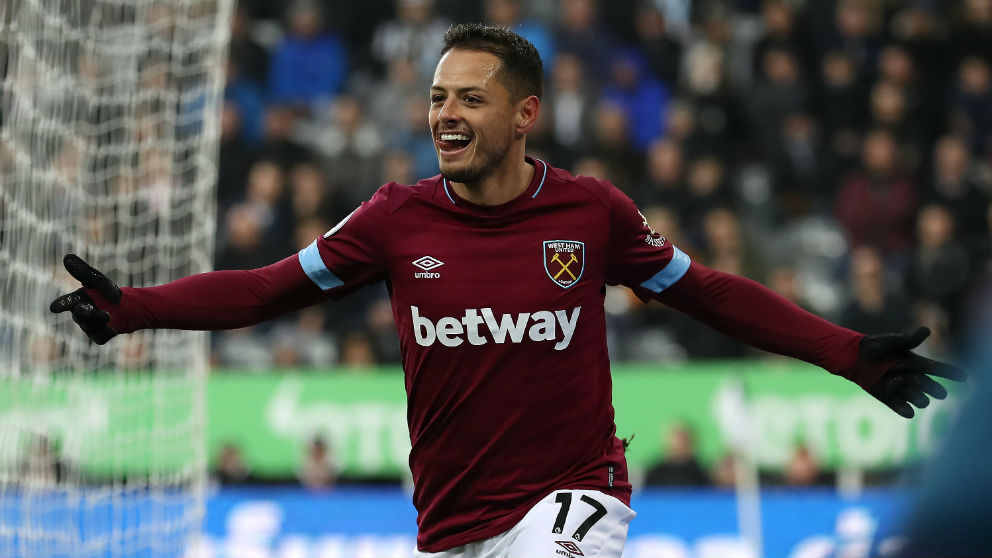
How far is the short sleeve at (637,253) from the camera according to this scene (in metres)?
4.53

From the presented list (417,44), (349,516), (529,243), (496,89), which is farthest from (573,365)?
(417,44)

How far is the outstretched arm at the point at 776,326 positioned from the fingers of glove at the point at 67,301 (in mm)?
1959

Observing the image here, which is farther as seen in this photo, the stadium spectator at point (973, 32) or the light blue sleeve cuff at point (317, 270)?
the stadium spectator at point (973, 32)

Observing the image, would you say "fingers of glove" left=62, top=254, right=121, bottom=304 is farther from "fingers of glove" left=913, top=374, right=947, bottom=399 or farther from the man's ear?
"fingers of glove" left=913, top=374, right=947, bottom=399

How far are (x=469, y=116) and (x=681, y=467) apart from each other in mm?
6431

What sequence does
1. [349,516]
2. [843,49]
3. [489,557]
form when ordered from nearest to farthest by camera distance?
1. [489,557]
2. [349,516]
3. [843,49]

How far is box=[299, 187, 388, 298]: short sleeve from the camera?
4480 mm

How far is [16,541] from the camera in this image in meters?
6.60

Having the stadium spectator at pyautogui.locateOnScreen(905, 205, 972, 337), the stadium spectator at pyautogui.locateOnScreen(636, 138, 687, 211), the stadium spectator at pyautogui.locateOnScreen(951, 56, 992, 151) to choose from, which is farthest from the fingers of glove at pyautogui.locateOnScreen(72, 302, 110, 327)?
the stadium spectator at pyautogui.locateOnScreen(951, 56, 992, 151)

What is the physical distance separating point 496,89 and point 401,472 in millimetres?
6737

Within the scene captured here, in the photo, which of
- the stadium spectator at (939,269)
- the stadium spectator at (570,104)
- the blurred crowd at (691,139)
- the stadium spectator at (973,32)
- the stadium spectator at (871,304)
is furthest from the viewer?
the stadium spectator at (973,32)

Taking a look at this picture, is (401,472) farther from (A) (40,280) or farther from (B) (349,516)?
(A) (40,280)

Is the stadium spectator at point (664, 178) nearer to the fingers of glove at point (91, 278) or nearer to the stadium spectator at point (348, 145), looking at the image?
A: the stadium spectator at point (348, 145)

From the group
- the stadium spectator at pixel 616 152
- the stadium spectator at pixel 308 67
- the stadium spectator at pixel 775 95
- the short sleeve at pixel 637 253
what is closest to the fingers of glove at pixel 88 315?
the short sleeve at pixel 637 253
